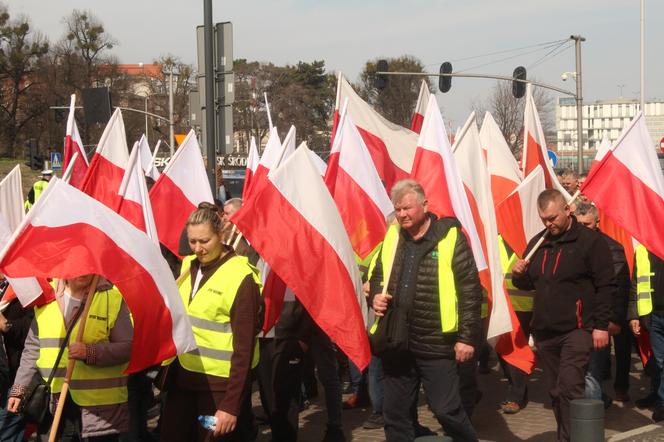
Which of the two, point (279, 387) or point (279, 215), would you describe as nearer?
point (279, 215)

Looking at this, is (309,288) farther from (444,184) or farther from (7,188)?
(7,188)

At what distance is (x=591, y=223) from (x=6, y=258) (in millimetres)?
5051

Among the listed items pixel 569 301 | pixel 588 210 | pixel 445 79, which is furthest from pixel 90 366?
pixel 445 79

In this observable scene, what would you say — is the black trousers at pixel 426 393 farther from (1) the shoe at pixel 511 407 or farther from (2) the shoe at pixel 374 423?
(1) the shoe at pixel 511 407

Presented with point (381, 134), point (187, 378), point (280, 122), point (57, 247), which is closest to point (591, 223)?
point (381, 134)

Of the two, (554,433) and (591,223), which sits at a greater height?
(591,223)

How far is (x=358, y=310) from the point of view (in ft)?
19.9

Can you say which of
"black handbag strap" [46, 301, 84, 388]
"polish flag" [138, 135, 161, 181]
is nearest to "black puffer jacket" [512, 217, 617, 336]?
"black handbag strap" [46, 301, 84, 388]

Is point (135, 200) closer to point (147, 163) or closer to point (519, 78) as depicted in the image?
point (147, 163)

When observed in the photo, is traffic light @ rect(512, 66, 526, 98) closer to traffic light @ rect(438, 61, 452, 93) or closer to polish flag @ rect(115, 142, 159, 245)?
traffic light @ rect(438, 61, 452, 93)

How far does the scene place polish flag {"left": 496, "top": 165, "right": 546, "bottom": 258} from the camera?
8766mm

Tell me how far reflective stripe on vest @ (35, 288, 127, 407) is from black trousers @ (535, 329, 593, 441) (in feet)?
9.39

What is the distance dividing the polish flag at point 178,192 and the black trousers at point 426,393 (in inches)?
124

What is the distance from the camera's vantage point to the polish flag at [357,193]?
27.3 ft
